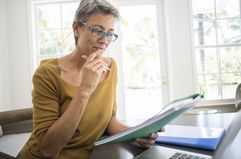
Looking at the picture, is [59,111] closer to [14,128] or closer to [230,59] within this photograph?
[14,128]

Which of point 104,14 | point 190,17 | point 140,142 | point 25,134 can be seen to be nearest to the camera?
point 140,142

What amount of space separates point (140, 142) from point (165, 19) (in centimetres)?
284

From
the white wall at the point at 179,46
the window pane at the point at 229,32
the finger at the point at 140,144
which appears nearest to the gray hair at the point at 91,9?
the finger at the point at 140,144

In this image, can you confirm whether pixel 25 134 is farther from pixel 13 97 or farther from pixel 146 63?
pixel 146 63

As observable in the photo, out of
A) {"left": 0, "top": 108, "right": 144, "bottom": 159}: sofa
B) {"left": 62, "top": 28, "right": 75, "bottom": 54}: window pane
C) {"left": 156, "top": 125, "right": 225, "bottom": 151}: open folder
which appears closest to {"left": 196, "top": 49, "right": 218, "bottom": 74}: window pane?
{"left": 62, "top": 28, "right": 75, "bottom": 54}: window pane

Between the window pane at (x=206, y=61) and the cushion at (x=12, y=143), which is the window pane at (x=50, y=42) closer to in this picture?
the cushion at (x=12, y=143)

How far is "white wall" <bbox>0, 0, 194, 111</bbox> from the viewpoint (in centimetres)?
323

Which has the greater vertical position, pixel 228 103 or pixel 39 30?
pixel 39 30

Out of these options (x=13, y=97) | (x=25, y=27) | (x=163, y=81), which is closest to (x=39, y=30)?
(x=25, y=27)

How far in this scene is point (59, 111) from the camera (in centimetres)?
85

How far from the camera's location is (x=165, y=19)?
131 inches

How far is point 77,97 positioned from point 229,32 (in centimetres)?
314

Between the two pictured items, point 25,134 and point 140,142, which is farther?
point 25,134

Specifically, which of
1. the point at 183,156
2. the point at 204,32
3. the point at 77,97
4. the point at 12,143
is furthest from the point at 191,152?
the point at 204,32
